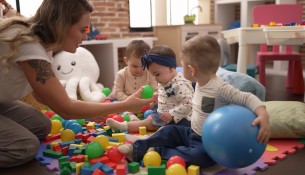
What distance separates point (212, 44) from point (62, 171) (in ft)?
3.07

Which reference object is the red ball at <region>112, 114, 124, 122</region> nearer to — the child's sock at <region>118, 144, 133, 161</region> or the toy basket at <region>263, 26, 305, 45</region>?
the child's sock at <region>118, 144, 133, 161</region>

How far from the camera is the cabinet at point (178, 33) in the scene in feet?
16.8

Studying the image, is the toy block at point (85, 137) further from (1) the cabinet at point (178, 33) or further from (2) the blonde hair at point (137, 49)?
(1) the cabinet at point (178, 33)

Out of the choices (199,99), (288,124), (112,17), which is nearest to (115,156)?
(199,99)

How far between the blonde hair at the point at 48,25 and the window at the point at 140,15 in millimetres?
3743

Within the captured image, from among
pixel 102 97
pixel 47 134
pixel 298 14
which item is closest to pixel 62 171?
pixel 47 134

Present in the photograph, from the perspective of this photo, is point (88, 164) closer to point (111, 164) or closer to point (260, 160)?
point (111, 164)

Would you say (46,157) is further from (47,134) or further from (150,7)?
(150,7)

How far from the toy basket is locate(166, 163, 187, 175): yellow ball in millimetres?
1281

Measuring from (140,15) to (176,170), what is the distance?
14.5ft

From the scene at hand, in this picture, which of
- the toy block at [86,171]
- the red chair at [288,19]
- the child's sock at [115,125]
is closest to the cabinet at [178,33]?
the red chair at [288,19]

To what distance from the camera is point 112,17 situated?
16.5ft

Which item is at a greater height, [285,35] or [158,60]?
[285,35]

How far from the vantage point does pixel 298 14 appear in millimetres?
3711
